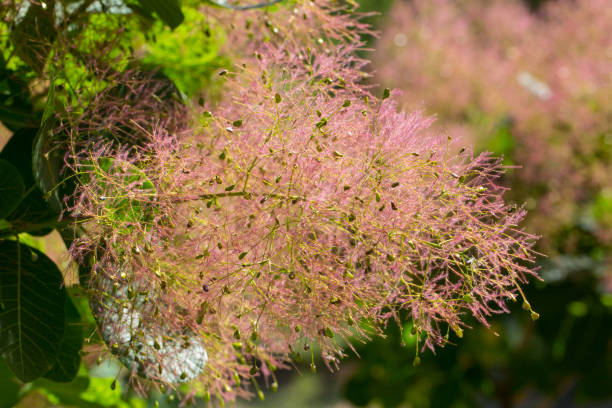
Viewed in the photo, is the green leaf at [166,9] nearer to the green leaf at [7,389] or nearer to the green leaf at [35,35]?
the green leaf at [35,35]

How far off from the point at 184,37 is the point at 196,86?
4 cm

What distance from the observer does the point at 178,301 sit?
35 centimetres

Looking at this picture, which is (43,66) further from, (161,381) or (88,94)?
(161,381)

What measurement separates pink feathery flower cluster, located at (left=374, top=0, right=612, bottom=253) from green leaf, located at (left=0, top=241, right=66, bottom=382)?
0.67 m

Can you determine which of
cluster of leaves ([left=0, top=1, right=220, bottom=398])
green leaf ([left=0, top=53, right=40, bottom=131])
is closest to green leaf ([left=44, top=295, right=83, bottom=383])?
cluster of leaves ([left=0, top=1, right=220, bottom=398])

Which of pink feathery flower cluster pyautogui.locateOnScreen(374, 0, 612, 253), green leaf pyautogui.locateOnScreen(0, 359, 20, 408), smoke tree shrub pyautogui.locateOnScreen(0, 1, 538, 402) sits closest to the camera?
smoke tree shrub pyautogui.locateOnScreen(0, 1, 538, 402)

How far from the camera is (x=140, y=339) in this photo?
0.34 meters

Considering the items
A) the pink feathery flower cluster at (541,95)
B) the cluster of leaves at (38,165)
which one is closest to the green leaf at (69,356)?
the cluster of leaves at (38,165)

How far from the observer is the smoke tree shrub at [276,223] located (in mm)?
330

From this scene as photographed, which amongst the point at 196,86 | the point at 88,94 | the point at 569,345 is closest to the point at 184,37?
the point at 196,86

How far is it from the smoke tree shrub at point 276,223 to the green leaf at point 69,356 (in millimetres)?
55

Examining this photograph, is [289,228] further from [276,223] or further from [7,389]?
[7,389]

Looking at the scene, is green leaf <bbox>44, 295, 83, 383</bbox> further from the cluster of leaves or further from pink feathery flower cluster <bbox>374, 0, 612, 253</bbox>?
pink feathery flower cluster <bbox>374, 0, 612, 253</bbox>

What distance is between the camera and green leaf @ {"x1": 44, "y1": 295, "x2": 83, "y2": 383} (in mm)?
388
